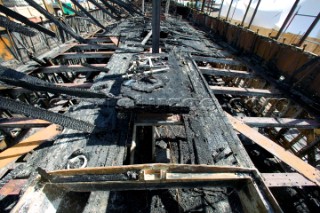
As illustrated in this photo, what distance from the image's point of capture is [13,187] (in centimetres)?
226

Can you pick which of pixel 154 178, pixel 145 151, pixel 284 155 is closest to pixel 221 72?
pixel 284 155

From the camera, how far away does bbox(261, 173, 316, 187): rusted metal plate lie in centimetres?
289

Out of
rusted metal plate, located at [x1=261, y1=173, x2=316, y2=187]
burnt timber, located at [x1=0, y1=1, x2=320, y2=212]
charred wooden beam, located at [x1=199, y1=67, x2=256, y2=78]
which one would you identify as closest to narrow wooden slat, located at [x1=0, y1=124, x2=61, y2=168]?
burnt timber, located at [x1=0, y1=1, x2=320, y2=212]

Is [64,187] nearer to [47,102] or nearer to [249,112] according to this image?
[47,102]

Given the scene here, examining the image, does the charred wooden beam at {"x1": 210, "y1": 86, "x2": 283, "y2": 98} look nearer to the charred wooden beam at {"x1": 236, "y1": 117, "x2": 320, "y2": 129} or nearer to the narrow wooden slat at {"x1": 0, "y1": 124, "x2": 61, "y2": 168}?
the charred wooden beam at {"x1": 236, "y1": 117, "x2": 320, "y2": 129}

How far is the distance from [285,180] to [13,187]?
4.31 m

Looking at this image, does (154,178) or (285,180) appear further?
(285,180)

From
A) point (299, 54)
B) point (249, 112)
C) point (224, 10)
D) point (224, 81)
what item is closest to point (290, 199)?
point (249, 112)

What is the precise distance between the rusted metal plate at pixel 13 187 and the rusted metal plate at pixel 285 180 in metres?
3.78

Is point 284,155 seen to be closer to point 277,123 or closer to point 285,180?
point 285,180

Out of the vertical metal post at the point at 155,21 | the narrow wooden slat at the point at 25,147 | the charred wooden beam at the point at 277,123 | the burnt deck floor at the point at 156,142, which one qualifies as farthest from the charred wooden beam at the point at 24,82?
the charred wooden beam at the point at 277,123

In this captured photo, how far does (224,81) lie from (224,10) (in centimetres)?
3815

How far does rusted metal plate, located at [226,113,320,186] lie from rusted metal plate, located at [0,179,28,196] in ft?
12.5

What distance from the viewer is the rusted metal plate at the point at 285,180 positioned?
2.89 m
